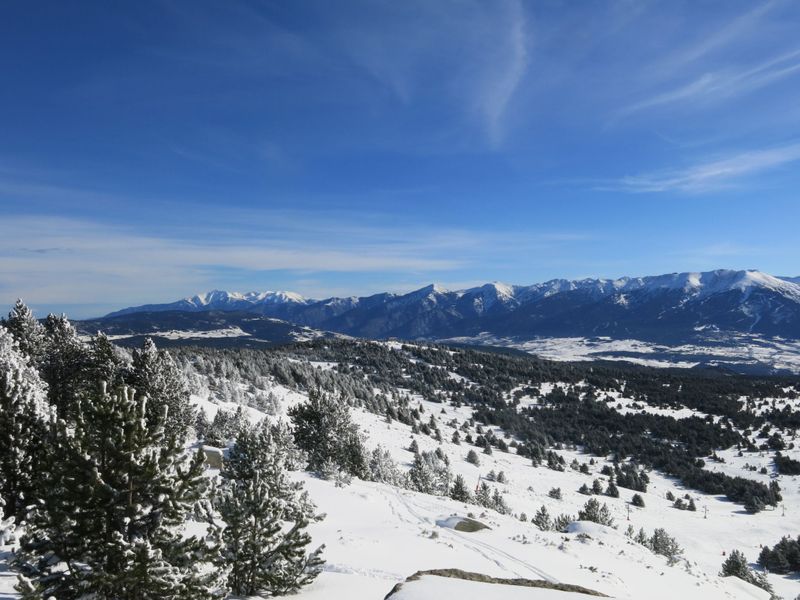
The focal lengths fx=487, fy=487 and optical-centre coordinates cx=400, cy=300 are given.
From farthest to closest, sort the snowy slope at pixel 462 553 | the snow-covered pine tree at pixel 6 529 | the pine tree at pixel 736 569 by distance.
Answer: the pine tree at pixel 736 569
the snowy slope at pixel 462 553
the snow-covered pine tree at pixel 6 529

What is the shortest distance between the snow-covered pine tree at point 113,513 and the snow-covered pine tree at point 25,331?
48466 millimetres

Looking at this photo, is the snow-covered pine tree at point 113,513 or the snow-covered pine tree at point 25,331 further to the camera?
the snow-covered pine tree at point 25,331

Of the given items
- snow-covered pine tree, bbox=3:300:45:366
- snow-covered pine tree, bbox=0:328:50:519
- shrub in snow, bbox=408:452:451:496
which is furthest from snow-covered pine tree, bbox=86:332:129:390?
shrub in snow, bbox=408:452:451:496

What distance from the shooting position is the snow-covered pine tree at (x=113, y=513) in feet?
34.2

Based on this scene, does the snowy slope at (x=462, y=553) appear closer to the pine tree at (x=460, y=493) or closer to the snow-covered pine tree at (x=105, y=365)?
the pine tree at (x=460, y=493)

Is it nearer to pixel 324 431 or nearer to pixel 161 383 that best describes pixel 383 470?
pixel 324 431

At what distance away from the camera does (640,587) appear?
24.9 meters

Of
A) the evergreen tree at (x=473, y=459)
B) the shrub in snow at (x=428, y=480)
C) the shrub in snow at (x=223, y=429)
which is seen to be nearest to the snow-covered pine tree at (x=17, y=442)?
the shrub in snow at (x=223, y=429)

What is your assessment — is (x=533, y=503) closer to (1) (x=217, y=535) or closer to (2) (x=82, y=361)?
(2) (x=82, y=361)

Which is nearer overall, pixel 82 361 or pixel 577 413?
pixel 82 361

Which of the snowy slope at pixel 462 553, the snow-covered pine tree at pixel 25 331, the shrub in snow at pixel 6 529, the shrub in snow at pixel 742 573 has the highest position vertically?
the snow-covered pine tree at pixel 25 331

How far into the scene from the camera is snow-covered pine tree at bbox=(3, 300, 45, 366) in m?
51.1

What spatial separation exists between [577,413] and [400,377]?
65.9 m

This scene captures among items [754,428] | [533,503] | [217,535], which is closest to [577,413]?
[754,428]
